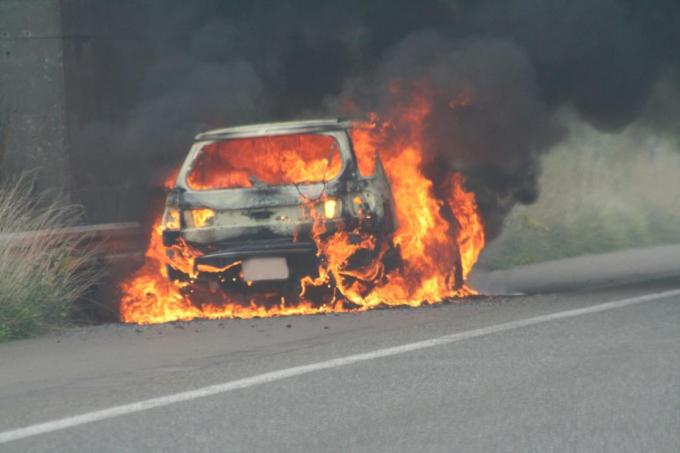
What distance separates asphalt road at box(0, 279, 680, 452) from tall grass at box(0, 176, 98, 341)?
11.0 inches

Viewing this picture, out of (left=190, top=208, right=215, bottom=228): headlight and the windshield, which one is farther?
the windshield

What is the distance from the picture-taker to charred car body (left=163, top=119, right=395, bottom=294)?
12562mm

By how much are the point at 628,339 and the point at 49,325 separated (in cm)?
442

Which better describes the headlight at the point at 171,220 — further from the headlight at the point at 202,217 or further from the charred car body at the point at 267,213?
the headlight at the point at 202,217

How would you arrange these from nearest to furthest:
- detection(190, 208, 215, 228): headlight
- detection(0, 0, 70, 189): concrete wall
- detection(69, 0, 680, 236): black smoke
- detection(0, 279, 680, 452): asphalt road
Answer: detection(0, 279, 680, 452): asphalt road
detection(190, 208, 215, 228): headlight
detection(69, 0, 680, 236): black smoke
detection(0, 0, 70, 189): concrete wall

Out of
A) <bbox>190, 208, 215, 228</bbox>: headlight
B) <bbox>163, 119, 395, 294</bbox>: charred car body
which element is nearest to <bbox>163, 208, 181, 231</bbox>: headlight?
<bbox>163, 119, 395, 294</bbox>: charred car body

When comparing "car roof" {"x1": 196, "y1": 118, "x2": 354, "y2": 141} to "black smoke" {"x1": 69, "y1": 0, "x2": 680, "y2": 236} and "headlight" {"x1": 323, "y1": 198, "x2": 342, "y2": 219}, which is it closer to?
"headlight" {"x1": 323, "y1": 198, "x2": 342, "y2": 219}

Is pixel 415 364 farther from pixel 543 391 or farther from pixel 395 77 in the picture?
pixel 395 77

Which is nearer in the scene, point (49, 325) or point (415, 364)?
point (415, 364)

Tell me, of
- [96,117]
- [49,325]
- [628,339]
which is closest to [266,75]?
[96,117]

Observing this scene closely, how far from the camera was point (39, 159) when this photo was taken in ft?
56.7

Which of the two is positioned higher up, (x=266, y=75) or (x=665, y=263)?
(x=266, y=75)

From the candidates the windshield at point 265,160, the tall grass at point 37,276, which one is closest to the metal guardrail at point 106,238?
the tall grass at point 37,276

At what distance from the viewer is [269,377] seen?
9047 millimetres
